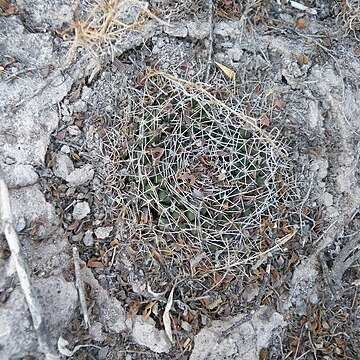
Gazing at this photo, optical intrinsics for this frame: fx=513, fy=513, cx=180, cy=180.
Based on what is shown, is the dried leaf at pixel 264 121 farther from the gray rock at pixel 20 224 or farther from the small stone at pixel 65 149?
the gray rock at pixel 20 224

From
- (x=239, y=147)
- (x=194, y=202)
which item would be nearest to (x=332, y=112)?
(x=239, y=147)

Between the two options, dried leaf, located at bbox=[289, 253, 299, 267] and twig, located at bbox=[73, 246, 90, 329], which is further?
dried leaf, located at bbox=[289, 253, 299, 267]

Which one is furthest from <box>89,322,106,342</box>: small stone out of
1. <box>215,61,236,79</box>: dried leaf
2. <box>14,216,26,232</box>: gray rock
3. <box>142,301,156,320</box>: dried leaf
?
<box>215,61,236,79</box>: dried leaf

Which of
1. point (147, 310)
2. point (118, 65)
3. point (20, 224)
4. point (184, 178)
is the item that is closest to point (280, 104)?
point (184, 178)

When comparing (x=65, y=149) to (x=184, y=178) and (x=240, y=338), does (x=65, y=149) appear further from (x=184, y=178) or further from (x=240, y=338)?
(x=240, y=338)

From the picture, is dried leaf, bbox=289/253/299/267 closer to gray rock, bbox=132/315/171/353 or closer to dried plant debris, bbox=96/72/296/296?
dried plant debris, bbox=96/72/296/296

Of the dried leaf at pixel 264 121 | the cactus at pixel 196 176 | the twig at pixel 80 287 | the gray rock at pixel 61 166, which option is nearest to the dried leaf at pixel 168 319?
the cactus at pixel 196 176
